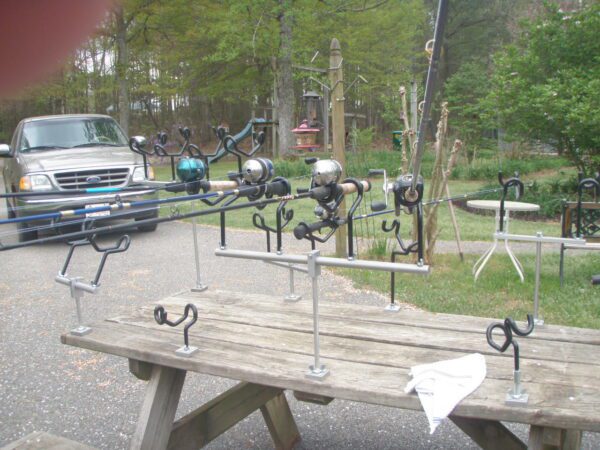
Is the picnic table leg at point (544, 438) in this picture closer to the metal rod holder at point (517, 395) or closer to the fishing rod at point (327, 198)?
the metal rod holder at point (517, 395)

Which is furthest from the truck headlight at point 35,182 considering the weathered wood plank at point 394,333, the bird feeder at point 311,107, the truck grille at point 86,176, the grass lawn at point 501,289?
the weathered wood plank at point 394,333

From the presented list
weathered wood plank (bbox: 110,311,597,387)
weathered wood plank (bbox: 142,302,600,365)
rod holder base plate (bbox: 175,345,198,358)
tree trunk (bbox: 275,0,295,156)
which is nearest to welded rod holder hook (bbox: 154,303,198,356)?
rod holder base plate (bbox: 175,345,198,358)

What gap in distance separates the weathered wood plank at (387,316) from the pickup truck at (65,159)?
4569 mm

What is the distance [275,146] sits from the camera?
25.2m

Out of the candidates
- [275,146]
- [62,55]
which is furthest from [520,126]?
[275,146]

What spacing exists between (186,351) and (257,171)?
0.76m

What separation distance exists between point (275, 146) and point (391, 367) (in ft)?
76.3

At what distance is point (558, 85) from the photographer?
9.81 m

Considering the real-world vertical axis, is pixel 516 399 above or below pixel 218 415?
above

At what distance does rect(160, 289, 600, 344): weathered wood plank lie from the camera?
2514 mm

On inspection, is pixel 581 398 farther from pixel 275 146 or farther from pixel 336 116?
pixel 275 146

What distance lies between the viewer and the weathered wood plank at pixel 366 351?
2127 millimetres

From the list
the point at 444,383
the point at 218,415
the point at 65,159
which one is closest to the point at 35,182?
the point at 65,159

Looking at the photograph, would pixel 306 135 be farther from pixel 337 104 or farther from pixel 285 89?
pixel 285 89
